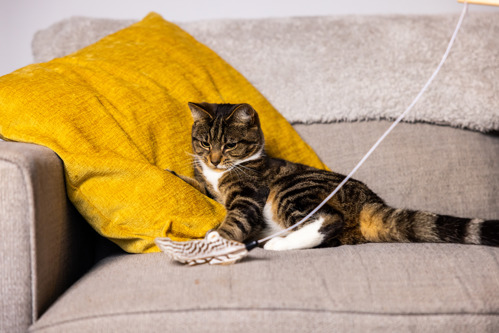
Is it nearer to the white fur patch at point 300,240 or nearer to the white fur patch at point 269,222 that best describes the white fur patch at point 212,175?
the white fur patch at point 269,222

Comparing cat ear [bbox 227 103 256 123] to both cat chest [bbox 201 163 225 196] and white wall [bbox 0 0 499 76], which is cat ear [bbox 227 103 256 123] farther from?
white wall [bbox 0 0 499 76]

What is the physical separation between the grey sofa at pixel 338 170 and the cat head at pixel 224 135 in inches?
13.6

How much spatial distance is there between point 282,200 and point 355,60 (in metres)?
0.78

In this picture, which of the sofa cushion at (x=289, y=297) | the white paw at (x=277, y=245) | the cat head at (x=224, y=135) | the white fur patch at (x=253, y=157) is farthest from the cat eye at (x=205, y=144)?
the sofa cushion at (x=289, y=297)

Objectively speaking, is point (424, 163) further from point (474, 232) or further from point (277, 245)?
point (277, 245)

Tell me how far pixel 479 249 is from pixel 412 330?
15.5 inches

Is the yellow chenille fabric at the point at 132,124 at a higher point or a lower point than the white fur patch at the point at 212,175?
higher

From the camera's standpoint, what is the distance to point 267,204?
1.60m

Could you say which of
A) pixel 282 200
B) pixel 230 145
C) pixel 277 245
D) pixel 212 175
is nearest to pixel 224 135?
pixel 230 145

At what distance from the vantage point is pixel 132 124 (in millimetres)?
1514

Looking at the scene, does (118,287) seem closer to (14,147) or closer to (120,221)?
(120,221)

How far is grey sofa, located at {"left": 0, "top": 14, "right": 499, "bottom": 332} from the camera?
995mm

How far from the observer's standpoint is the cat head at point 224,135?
158cm

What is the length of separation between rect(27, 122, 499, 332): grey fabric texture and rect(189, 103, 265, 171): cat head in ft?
1.44
